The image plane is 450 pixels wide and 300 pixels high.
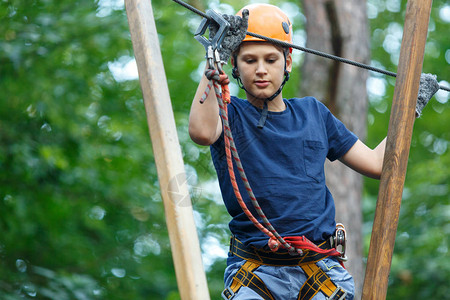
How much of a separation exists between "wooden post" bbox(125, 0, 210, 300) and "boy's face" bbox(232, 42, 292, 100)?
46 cm

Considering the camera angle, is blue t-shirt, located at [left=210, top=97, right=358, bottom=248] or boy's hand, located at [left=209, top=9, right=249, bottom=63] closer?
boy's hand, located at [left=209, top=9, right=249, bottom=63]

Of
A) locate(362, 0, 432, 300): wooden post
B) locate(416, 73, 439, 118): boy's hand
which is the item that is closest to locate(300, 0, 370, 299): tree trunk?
locate(416, 73, 439, 118): boy's hand

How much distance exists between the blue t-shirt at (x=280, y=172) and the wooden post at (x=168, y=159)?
1.68 ft

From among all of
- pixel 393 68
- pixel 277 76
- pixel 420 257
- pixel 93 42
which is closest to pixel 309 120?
pixel 277 76

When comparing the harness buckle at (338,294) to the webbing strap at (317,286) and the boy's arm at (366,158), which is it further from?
the boy's arm at (366,158)

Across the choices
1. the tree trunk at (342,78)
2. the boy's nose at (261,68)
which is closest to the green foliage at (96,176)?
the tree trunk at (342,78)

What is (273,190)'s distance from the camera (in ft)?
7.77

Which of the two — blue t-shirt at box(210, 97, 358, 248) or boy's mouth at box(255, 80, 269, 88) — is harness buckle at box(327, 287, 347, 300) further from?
boy's mouth at box(255, 80, 269, 88)

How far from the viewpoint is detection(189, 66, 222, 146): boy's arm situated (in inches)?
85.5

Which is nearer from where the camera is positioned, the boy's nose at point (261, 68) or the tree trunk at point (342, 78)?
the boy's nose at point (261, 68)

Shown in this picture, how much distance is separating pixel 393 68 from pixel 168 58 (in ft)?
14.1

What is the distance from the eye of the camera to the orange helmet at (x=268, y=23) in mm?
2463

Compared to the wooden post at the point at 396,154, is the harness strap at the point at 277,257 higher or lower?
lower

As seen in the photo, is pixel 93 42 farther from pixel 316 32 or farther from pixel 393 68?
pixel 393 68
